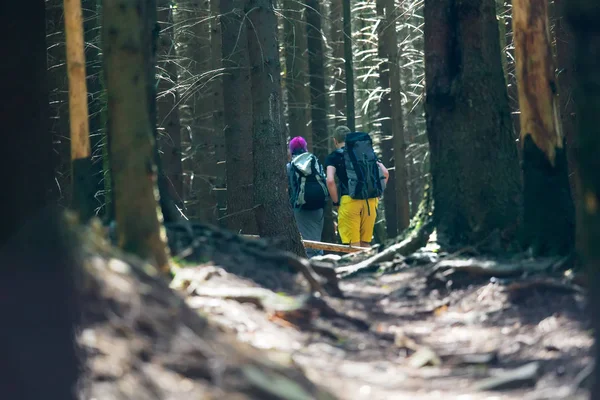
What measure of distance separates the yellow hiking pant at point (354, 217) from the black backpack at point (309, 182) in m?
0.42

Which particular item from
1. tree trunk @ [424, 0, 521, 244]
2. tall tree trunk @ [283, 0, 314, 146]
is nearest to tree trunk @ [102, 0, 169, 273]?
tree trunk @ [424, 0, 521, 244]

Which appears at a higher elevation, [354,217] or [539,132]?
[539,132]

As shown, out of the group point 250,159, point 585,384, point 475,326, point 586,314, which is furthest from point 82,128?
point 250,159

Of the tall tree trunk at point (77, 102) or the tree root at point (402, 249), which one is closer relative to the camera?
the tall tree trunk at point (77, 102)

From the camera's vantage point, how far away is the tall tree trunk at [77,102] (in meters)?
8.33

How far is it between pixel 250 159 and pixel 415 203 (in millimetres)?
19812

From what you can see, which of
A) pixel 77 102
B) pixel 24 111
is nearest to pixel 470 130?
pixel 77 102

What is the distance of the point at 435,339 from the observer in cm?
669

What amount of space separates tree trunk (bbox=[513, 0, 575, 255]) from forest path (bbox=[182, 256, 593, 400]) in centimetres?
95

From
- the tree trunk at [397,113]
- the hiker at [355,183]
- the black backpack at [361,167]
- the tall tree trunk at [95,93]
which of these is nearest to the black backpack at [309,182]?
the hiker at [355,183]

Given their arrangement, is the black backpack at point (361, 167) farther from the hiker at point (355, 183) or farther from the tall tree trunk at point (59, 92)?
the tall tree trunk at point (59, 92)

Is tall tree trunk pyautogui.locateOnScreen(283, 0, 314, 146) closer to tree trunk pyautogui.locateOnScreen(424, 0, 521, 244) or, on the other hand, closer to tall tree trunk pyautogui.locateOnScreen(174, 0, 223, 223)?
tall tree trunk pyautogui.locateOnScreen(174, 0, 223, 223)

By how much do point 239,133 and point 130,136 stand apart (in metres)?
10.7

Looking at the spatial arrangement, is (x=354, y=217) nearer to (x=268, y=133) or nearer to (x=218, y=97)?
Result: (x=268, y=133)
